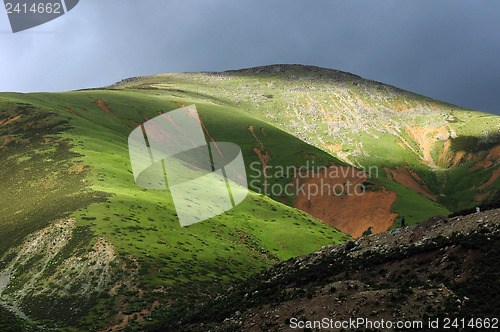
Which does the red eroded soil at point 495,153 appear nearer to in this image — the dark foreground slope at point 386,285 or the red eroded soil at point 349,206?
the red eroded soil at point 349,206

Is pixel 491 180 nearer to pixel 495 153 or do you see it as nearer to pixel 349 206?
pixel 495 153

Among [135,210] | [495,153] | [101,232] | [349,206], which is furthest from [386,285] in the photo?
[495,153]

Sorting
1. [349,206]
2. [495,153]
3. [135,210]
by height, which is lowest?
[349,206]

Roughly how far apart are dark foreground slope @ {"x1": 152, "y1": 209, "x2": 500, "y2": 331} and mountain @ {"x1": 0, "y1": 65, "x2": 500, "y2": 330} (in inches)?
303

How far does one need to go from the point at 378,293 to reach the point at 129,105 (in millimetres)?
136253

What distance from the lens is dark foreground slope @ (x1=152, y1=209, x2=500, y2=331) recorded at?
17469 mm

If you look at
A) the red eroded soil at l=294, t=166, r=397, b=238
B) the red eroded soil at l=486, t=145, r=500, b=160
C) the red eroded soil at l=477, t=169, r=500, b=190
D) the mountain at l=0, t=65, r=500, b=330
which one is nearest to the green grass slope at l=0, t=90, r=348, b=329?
the mountain at l=0, t=65, r=500, b=330

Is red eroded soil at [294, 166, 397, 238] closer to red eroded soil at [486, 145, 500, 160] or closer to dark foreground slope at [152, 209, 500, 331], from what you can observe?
red eroded soil at [486, 145, 500, 160]

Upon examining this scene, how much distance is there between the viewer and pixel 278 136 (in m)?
152

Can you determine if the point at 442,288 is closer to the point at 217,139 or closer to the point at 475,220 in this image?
the point at 475,220

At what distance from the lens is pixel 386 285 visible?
20984 millimetres

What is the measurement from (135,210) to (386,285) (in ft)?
131

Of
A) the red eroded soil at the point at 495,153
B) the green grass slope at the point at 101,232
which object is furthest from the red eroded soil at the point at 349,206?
the red eroded soil at the point at 495,153

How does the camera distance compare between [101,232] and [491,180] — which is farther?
[491,180]
